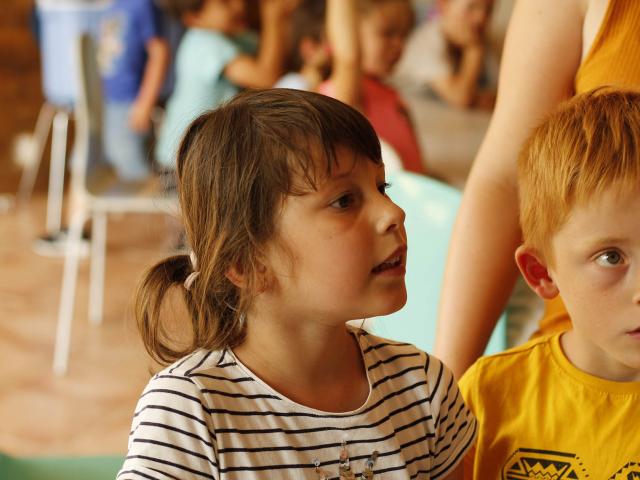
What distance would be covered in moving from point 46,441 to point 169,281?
74.0 inches

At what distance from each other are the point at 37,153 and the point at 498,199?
4.76 metres

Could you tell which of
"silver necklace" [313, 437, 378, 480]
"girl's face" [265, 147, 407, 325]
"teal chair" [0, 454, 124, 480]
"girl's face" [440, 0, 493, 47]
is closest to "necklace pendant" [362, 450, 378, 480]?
"silver necklace" [313, 437, 378, 480]

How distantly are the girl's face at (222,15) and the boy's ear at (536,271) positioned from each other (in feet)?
10.7

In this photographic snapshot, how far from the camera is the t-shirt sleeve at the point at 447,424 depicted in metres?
0.95

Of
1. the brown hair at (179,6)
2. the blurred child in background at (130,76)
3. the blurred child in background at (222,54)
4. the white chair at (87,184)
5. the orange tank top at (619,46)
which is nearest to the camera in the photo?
the orange tank top at (619,46)

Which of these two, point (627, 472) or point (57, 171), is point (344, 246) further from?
point (57, 171)

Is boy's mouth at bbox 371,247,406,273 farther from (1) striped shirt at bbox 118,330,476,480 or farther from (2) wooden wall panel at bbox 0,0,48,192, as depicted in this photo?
(2) wooden wall panel at bbox 0,0,48,192

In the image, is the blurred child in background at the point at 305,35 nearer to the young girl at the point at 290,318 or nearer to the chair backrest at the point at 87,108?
the chair backrest at the point at 87,108

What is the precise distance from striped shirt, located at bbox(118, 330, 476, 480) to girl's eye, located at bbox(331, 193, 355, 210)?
17 centimetres

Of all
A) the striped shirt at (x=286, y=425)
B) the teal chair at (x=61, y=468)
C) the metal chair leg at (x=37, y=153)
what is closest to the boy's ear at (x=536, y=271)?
the striped shirt at (x=286, y=425)

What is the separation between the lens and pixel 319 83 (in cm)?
324

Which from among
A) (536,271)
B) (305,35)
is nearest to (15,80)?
(305,35)

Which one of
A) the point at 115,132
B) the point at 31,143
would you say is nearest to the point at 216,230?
the point at 115,132

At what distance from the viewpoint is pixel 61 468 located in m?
1.12
